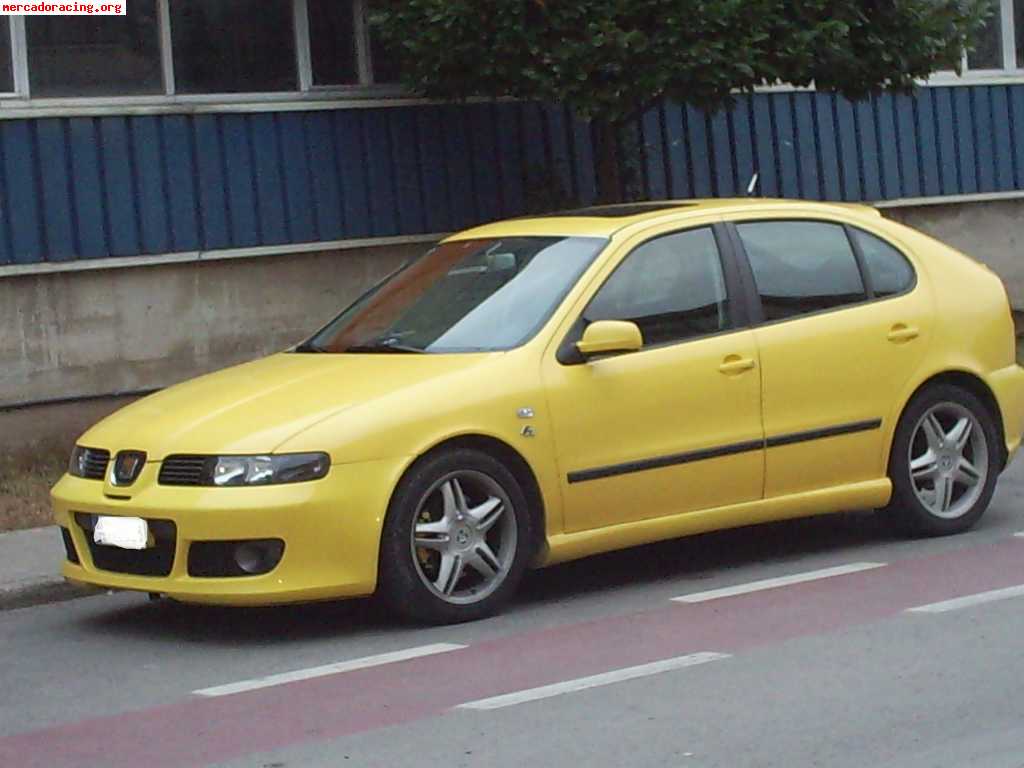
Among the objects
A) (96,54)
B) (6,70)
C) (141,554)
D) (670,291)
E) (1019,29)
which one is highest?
(1019,29)

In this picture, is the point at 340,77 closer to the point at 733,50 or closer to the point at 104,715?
the point at 733,50

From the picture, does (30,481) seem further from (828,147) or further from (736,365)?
(828,147)

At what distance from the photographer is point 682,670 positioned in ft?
24.3

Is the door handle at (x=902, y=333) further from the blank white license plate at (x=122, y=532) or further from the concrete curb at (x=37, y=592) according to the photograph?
the concrete curb at (x=37, y=592)

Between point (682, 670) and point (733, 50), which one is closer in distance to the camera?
point (682, 670)

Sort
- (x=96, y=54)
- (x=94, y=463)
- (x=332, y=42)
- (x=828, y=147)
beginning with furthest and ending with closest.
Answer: (x=828, y=147)
(x=332, y=42)
(x=96, y=54)
(x=94, y=463)

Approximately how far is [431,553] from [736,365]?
1634mm

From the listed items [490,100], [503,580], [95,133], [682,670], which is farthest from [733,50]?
[682,670]

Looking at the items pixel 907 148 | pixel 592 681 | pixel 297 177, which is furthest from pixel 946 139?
pixel 592 681

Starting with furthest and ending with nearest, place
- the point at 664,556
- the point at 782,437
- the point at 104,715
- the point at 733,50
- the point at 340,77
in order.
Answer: the point at 340,77, the point at 733,50, the point at 664,556, the point at 782,437, the point at 104,715

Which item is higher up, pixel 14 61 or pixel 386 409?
pixel 14 61

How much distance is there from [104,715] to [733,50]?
772 centimetres

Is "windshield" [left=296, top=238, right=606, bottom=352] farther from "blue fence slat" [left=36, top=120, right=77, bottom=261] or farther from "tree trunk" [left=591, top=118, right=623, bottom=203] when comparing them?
"tree trunk" [left=591, top=118, right=623, bottom=203]

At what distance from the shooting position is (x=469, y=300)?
9.24 metres
